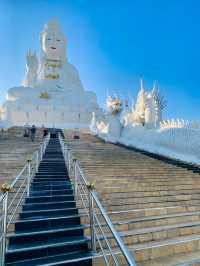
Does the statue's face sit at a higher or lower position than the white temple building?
higher

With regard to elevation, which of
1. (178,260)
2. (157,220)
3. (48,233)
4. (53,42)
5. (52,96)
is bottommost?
(178,260)

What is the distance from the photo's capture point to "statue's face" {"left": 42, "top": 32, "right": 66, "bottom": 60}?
1748 inches

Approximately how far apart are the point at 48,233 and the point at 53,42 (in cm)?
4590

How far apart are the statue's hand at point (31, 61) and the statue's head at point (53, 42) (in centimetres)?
679

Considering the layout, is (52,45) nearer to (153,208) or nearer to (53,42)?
(53,42)

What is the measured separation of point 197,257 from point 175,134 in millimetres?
8632

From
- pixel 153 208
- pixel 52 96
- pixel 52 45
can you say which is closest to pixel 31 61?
pixel 52 45

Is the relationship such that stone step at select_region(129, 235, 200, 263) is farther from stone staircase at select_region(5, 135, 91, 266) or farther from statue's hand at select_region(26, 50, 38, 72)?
statue's hand at select_region(26, 50, 38, 72)

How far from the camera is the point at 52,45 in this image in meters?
44.5

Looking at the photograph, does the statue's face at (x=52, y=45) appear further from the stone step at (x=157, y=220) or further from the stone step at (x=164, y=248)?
the stone step at (x=164, y=248)

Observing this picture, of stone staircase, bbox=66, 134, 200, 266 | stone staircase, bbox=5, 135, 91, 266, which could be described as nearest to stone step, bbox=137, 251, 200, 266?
stone staircase, bbox=66, 134, 200, 266

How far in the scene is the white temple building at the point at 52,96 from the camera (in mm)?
38156

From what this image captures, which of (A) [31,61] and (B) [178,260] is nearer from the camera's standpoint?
(B) [178,260]

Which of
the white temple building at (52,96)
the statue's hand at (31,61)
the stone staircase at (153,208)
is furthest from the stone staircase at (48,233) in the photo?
the statue's hand at (31,61)
